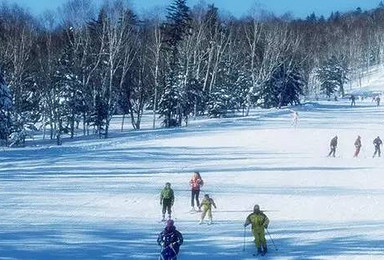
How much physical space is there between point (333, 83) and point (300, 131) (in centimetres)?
5922

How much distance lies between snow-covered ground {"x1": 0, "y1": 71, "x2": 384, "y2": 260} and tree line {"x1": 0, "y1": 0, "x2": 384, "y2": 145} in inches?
320

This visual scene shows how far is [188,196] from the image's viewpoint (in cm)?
2458

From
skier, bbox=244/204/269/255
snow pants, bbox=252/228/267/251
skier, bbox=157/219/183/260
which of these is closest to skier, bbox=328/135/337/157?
skier, bbox=244/204/269/255

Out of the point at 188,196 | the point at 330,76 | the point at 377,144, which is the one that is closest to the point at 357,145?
the point at 377,144

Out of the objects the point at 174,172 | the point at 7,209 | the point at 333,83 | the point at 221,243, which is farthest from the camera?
the point at 333,83

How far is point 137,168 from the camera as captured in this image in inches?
1257

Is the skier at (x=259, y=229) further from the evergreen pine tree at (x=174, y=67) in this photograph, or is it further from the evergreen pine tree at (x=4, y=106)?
the evergreen pine tree at (x=174, y=67)

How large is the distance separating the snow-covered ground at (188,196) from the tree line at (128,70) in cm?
813

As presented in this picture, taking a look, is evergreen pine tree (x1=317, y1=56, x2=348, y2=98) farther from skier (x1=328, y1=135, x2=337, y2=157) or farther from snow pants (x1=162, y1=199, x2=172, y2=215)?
snow pants (x1=162, y1=199, x2=172, y2=215)

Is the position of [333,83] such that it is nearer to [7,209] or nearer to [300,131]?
[300,131]

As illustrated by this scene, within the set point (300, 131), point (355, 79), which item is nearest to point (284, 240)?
point (300, 131)

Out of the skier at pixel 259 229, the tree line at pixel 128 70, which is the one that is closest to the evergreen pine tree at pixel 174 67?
the tree line at pixel 128 70

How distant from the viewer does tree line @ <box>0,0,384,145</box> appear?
50.8m

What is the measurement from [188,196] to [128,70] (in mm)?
36100
